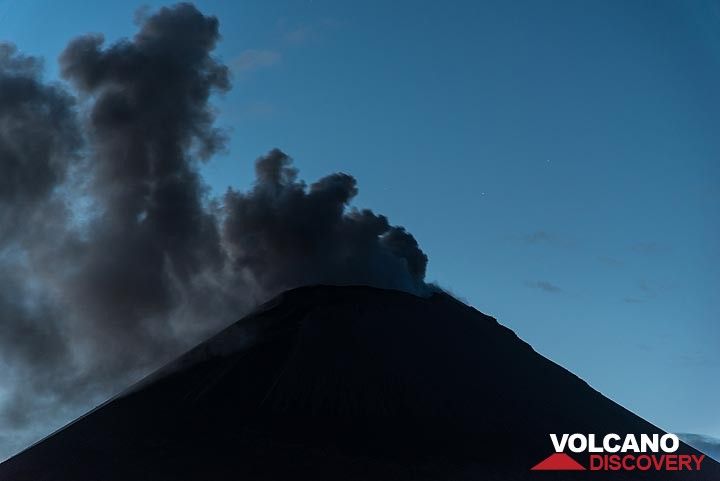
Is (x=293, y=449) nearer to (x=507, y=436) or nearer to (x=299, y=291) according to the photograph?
(x=507, y=436)

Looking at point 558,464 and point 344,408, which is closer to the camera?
point 558,464

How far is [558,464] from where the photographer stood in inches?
2532

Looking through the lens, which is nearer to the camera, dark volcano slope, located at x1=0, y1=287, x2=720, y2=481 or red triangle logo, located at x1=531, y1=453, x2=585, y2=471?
dark volcano slope, located at x1=0, y1=287, x2=720, y2=481

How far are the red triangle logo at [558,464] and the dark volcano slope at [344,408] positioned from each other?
67 cm

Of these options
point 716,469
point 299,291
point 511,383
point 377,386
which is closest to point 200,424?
point 377,386

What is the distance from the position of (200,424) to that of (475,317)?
1246 inches

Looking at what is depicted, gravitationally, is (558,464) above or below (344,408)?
below

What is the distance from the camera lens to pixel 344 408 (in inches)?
2603

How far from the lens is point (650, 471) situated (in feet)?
218

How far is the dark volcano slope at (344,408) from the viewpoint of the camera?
60844 mm

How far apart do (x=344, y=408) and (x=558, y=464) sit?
53.0 ft

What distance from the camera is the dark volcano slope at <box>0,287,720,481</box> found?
6084 centimetres

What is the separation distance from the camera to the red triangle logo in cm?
6240

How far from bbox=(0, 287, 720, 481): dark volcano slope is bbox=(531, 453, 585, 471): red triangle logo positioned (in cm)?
67
